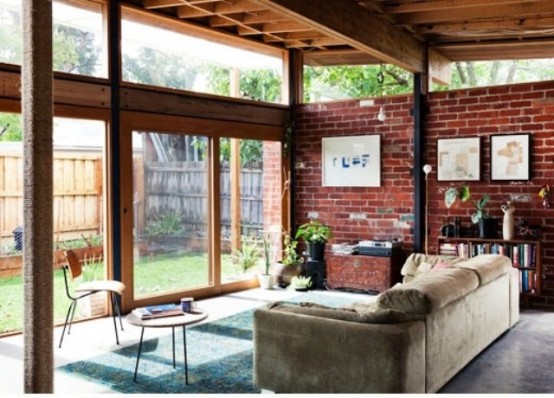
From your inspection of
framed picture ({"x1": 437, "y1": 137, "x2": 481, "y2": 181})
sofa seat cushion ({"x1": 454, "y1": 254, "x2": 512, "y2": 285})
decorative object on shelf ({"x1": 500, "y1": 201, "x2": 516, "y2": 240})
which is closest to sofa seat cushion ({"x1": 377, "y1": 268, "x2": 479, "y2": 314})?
sofa seat cushion ({"x1": 454, "y1": 254, "x2": 512, "y2": 285})

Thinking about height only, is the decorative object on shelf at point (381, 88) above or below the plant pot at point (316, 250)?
above

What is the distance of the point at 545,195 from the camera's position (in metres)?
6.26

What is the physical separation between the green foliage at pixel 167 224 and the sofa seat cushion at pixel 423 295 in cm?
321

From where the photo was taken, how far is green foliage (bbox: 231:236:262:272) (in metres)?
7.41

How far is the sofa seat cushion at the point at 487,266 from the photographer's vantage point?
4.55m

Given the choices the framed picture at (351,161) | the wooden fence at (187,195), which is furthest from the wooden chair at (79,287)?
the framed picture at (351,161)

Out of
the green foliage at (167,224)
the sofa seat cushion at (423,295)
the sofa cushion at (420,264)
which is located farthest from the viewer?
the green foliage at (167,224)

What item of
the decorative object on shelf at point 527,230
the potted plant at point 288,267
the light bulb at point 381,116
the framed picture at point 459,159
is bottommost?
the potted plant at point 288,267

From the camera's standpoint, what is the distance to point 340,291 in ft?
23.7

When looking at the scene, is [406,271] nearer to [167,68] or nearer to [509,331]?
[509,331]

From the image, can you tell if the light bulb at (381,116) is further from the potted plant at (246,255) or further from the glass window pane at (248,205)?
the potted plant at (246,255)

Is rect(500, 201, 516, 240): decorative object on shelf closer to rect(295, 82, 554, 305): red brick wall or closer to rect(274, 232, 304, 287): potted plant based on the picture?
rect(295, 82, 554, 305): red brick wall

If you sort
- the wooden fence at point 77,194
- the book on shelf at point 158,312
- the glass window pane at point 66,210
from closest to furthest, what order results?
1. the book on shelf at point 158,312
2. the glass window pane at point 66,210
3. the wooden fence at point 77,194

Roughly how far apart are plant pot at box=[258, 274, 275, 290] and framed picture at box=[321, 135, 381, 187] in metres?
1.39
